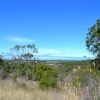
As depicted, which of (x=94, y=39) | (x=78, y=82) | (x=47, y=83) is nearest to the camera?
(x=78, y=82)

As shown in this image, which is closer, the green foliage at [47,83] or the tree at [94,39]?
the green foliage at [47,83]

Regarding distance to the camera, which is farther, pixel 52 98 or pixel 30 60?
pixel 30 60

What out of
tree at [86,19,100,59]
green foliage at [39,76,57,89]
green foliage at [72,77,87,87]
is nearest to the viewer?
green foliage at [72,77,87,87]

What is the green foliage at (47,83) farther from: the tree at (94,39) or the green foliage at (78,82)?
the tree at (94,39)

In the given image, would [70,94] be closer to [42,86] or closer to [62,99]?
[62,99]

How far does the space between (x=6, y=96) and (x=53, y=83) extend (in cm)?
402

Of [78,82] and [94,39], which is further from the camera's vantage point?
[94,39]

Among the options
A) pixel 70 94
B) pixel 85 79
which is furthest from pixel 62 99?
pixel 85 79

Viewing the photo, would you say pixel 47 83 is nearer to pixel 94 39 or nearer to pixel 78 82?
pixel 78 82

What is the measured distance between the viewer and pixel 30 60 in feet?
107

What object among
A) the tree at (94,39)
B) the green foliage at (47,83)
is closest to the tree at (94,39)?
the tree at (94,39)

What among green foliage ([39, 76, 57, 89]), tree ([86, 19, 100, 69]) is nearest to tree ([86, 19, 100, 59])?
tree ([86, 19, 100, 69])

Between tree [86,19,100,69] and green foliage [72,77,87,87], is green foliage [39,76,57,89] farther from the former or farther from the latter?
tree [86,19,100,69]

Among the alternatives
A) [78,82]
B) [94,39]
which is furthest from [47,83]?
[94,39]
